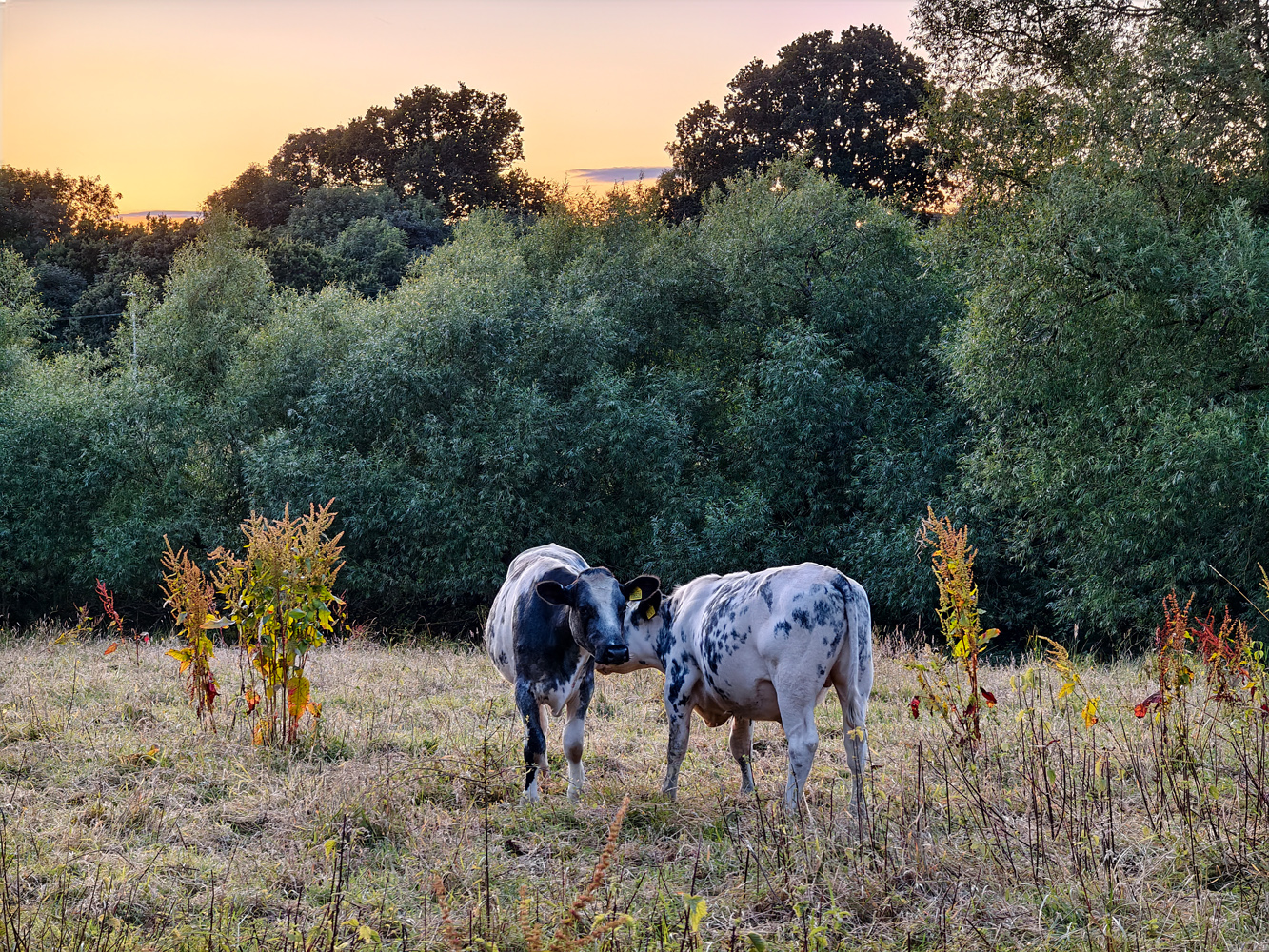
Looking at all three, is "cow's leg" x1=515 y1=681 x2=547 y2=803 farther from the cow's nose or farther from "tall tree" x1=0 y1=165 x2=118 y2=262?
"tall tree" x1=0 y1=165 x2=118 y2=262

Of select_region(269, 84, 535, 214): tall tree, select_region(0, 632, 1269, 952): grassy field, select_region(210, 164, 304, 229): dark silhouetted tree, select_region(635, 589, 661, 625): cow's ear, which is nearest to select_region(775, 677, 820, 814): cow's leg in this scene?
select_region(0, 632, 1269, 952): grassy field

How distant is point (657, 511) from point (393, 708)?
582 inches

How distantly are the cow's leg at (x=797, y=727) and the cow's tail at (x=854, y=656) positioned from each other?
11.0 inches

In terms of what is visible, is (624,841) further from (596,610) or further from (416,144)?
(416,144)

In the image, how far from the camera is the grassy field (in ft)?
13.6

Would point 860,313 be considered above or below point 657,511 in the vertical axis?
above

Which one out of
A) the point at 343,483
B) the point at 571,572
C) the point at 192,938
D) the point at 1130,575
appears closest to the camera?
the point at 192,938

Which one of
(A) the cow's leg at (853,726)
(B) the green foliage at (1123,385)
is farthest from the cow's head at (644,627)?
(B) the green foliage at (1123,385)

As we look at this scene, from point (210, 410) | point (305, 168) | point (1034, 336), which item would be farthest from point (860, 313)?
point (305, 168)

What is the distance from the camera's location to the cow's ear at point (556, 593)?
22.2 ft

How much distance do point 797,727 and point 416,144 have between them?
171 ft

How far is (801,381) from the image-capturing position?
22516mm

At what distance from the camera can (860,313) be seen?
2431 centimetres

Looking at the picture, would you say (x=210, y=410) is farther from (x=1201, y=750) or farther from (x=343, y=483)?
(x=1201, y=750)
